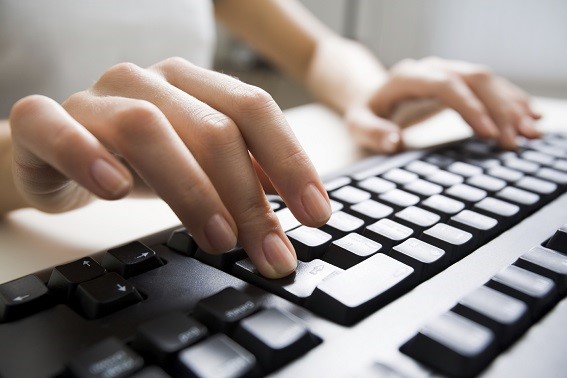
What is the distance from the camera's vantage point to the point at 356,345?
0.20m

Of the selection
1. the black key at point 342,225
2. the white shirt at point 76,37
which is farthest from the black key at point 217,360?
the white shirt at point 76,37

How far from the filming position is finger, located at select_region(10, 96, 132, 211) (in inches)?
8.2

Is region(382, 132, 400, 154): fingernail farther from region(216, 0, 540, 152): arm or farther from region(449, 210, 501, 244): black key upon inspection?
region(449, 210, 501, 244): black key

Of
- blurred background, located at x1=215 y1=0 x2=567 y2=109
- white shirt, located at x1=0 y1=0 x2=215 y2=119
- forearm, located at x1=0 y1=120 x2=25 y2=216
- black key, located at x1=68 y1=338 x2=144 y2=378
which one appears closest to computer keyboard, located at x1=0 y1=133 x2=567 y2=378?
black key, located at x1=68 y1=338 x2=144 y2=378

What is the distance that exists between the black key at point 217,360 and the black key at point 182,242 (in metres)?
0.09

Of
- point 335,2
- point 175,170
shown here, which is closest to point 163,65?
point 175,170

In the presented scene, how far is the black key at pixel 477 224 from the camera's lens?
0.28m

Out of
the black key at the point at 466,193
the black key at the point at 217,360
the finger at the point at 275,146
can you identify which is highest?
the finger at the point at 275,146

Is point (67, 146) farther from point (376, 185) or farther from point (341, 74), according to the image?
point (341, 74)

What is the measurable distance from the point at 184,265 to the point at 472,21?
893 millimetres

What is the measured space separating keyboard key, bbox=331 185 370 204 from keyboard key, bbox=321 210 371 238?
25 mm

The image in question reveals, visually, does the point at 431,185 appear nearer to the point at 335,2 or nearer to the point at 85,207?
the point at 85,207

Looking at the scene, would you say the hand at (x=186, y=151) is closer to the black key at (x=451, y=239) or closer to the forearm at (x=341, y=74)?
the black key at (x=451, y=239)

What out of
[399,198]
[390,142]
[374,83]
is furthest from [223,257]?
[374,83]
